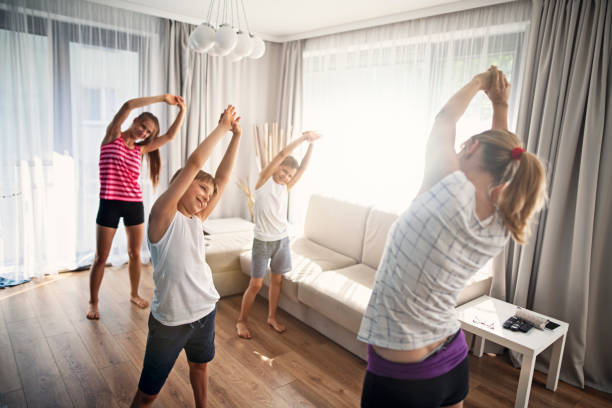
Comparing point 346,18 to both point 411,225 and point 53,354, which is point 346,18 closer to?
point 411,225

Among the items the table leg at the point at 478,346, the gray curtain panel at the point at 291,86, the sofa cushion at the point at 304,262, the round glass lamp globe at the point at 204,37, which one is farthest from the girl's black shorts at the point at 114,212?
the table leg at the point at 478,346

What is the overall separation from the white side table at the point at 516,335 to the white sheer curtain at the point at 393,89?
3.65ft

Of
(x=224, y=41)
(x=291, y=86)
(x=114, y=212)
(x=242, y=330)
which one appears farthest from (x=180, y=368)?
(x=291, y=86)

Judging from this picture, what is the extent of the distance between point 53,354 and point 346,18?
3.47 metres

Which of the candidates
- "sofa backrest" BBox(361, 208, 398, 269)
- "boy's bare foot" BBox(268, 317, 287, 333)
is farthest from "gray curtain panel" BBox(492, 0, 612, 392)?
"boy's bare foot" BBox(268, 317, 287, 333)

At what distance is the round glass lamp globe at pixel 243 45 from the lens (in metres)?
2.42

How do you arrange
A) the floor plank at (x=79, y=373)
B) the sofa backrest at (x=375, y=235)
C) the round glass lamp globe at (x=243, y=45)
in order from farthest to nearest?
the sofa backrest at (x=375, y=235) < the round glass lamp globe at (x=243, y=45) < the floor plank at (x=79, y=373)

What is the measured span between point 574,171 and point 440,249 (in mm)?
2103

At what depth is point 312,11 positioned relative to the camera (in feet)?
11.8

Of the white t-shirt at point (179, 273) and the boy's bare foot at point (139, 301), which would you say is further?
the boy's bare foot at point (139, 301)

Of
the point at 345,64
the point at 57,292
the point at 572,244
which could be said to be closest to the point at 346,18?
the point at 345,64

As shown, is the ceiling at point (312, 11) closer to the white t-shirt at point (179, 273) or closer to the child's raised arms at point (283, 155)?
the child's raised arms at point (283, 155)

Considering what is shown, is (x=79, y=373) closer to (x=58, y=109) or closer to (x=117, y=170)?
(x=117, y=170)

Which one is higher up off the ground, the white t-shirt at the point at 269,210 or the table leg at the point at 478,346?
the white t-shirt at the point at 269,210
